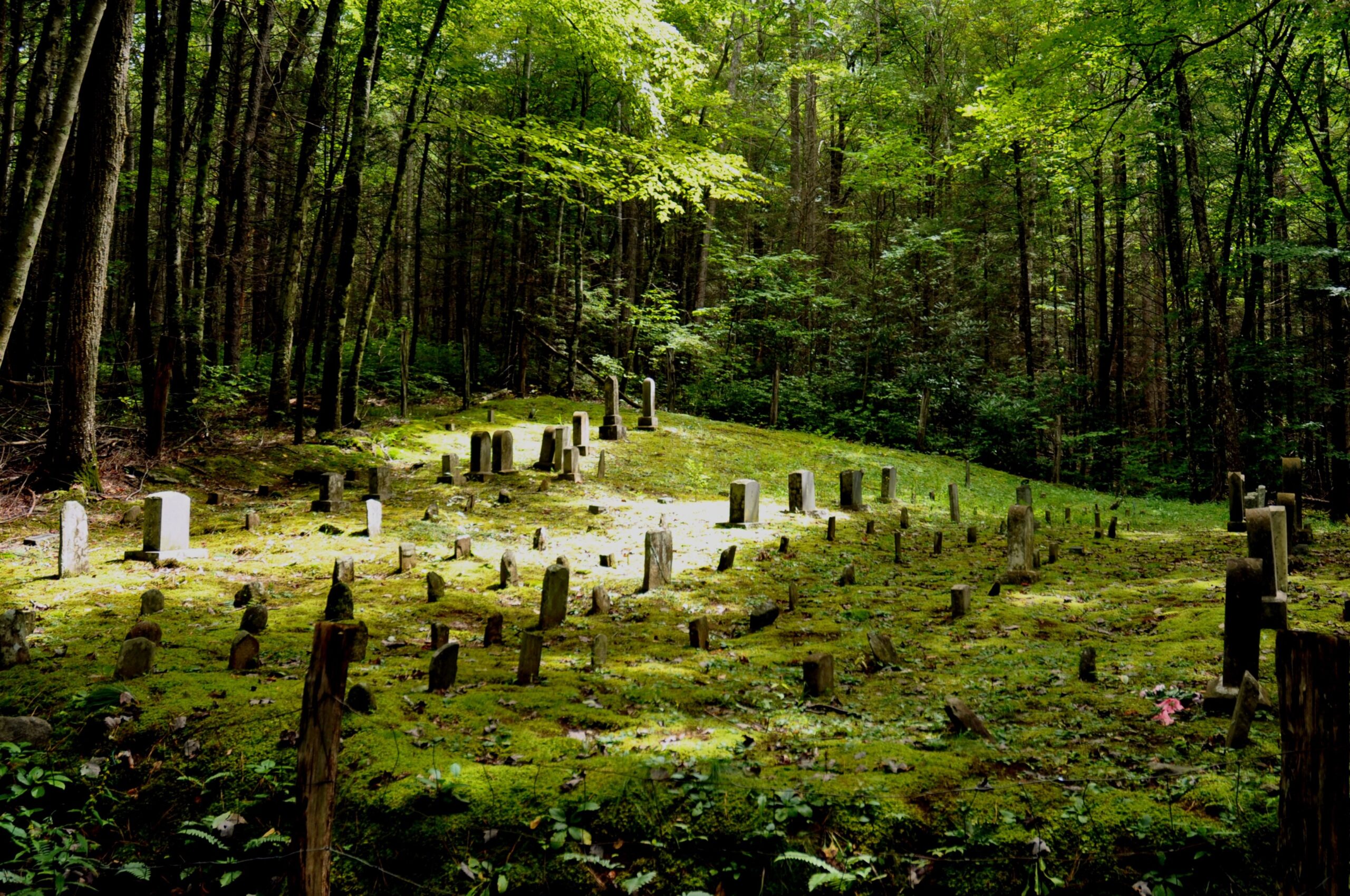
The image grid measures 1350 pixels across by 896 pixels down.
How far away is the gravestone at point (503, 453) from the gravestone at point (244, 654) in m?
7.54

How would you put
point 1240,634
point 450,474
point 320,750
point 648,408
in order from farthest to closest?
point 648,408 → point 450,474 → point 1240,634 → point 320,750

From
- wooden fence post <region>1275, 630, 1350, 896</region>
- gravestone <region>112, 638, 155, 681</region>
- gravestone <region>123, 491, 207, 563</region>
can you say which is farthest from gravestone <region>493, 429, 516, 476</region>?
wooden fence post <region>1275, 630, 1350, 896</region>

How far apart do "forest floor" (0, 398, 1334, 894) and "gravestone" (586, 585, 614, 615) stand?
0.09 meters

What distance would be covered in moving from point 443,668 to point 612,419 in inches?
423

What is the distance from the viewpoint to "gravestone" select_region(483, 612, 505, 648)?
19.1 ft

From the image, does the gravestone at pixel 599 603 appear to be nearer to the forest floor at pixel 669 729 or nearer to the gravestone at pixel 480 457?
the forest floor at pixel 669 729

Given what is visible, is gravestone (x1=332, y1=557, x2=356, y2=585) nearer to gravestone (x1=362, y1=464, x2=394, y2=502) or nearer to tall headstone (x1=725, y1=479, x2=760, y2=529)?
gravestone (x1=362, y1=464, x2=394, y2=502)

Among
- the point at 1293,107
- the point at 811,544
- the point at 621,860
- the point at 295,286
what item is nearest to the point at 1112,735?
the point at 621,860

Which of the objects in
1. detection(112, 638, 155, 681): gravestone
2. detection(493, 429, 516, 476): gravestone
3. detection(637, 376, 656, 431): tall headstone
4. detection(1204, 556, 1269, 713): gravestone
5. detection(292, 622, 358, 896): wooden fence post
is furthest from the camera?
detection(637, 376, 656, 431): tall headstone

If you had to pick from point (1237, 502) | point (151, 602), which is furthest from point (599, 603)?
point (1237, 502)

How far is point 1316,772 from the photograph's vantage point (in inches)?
108

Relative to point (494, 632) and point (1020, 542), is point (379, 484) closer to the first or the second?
point (494, 632)

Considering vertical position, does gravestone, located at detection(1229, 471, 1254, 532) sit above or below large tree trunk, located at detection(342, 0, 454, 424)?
below

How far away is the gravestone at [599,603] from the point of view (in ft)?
22.8
